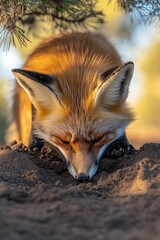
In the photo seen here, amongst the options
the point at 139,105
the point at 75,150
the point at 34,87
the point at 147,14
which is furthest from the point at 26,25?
the point at 139,105

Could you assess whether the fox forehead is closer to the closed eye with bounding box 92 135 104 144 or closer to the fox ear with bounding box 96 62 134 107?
the closed eye with bounding box 92 135 104 144

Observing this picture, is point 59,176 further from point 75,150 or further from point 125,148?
point 125,148

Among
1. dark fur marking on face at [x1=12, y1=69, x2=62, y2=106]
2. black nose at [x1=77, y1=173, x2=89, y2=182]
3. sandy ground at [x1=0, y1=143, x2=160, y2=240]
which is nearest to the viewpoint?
sandy ground at [x1=0, y1=143, x2=160, y2=240]

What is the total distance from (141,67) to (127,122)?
72.0ft

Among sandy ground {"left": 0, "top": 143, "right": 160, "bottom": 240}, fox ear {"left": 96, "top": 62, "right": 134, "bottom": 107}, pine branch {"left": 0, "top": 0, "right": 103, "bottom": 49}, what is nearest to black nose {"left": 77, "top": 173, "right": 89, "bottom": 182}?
sandy ground {"left": 0, "top": 143, "right": 160, "bottom": 240}

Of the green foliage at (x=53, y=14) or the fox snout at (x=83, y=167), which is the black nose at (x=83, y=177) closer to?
the fox snout at (x=83, y=167)

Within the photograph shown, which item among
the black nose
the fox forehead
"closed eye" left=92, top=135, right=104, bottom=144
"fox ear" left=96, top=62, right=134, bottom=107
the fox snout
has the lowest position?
the black nose

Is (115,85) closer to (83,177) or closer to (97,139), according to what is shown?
(97,139)

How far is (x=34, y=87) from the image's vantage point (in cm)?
596

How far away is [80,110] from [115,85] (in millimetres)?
470

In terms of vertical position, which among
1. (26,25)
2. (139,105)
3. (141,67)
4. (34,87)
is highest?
(26,25)

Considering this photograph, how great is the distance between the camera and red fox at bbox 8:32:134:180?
18.8 feet

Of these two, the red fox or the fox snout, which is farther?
the red fox

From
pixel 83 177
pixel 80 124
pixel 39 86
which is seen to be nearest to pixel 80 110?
pixel 80 124
